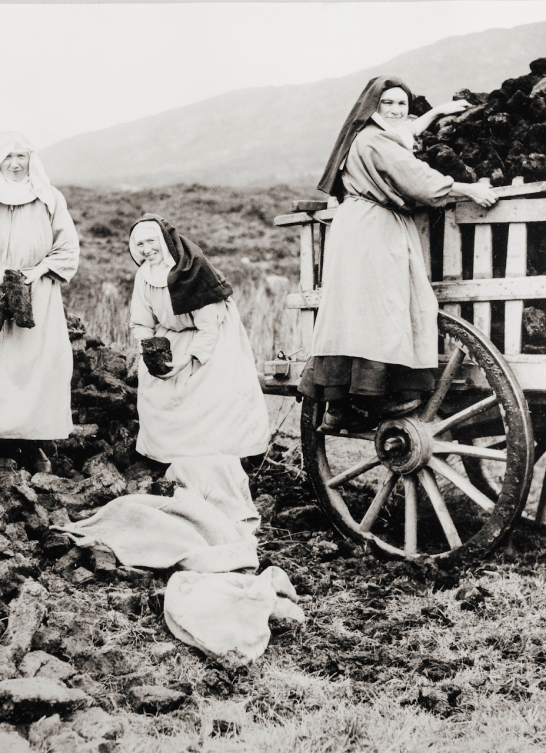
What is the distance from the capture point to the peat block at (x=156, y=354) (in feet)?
14.3

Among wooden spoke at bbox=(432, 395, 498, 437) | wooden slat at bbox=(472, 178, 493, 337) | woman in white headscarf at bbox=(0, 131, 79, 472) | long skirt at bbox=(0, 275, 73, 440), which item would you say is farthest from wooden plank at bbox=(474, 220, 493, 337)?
long skirt at bbox=(0, 275, 73, 440)

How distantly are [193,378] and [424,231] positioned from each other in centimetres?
158

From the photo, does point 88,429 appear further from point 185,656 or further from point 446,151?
point 446,151

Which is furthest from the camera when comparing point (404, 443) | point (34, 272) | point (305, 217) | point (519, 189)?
point (34, 272)

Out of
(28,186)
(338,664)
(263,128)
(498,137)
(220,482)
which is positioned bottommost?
(338,664)

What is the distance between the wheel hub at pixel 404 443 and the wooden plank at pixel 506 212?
1001 mm

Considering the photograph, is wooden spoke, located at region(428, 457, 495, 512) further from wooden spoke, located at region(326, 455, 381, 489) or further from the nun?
the nun

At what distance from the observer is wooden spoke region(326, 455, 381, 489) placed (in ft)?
12.8

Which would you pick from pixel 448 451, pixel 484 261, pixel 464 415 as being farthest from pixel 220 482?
pixel 484 261

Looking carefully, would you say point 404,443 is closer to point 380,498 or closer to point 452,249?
point 380,498

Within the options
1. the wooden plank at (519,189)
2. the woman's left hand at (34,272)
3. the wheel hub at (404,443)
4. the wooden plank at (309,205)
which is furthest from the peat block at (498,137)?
the woman's left hand at (34,272)

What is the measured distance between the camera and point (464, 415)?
Answer: 357cm

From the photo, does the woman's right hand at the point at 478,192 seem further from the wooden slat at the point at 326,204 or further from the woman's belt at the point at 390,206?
the woman's belt at the point at 390,206

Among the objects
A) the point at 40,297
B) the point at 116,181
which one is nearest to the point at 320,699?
the point at 40,297
